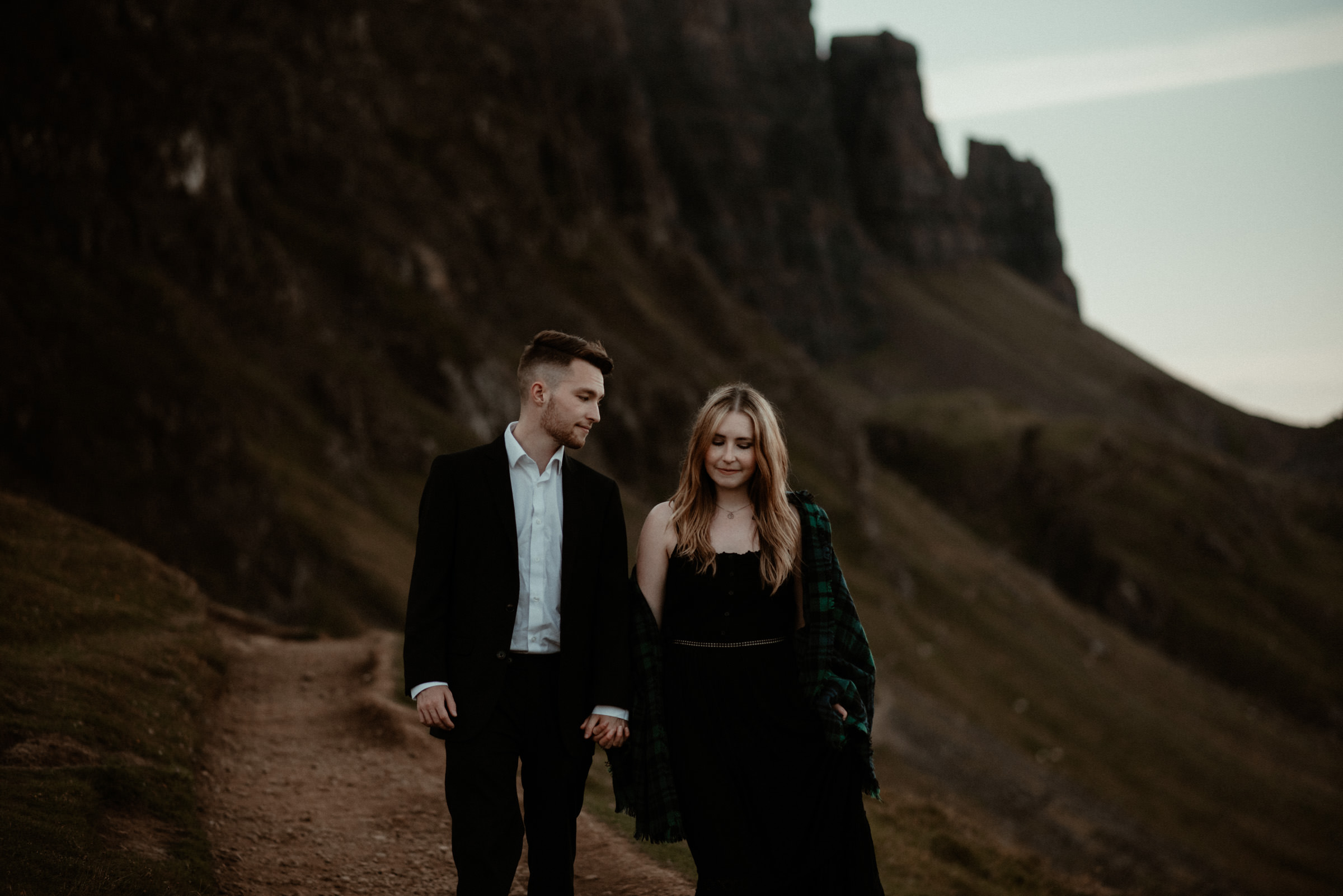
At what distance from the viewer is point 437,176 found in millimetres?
84875

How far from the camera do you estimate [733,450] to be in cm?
721

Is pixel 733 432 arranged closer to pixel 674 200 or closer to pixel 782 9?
pixel 674 200

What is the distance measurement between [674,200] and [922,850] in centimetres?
16704

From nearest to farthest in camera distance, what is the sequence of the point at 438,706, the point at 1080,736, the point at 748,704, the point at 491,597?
the point at 438,706, the point at 491,597, the point at 748,704, the point at 1080,736

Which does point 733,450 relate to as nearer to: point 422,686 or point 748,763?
point 748,763

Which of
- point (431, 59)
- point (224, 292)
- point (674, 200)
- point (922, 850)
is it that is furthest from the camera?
point (674, 200)

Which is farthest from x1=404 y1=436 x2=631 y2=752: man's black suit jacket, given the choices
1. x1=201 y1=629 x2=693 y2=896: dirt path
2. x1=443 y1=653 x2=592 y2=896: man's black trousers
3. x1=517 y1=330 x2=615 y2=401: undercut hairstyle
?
x1=201 y1=629 x2=693 y2=896: dirt path

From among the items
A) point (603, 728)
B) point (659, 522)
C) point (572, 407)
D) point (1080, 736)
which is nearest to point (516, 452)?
point (572, 407)

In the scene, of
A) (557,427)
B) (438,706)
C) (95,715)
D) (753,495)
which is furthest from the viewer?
(95,715)

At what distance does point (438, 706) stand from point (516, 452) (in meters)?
1.65

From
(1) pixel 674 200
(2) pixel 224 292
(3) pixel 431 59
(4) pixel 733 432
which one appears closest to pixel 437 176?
(3) pixel 431 59

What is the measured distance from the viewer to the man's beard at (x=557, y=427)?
22.7 ft

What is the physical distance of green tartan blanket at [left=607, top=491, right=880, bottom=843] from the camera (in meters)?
7.09

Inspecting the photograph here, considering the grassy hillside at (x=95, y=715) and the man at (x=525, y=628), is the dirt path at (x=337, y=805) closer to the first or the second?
the grassy hillside at (x=95, y=715)
